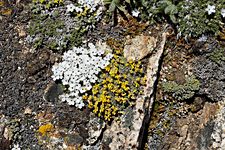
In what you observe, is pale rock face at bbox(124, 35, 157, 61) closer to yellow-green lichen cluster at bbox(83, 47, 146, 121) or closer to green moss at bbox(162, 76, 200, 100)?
yellow-green lichen cluster at bbox(83, 47, 146, 121)

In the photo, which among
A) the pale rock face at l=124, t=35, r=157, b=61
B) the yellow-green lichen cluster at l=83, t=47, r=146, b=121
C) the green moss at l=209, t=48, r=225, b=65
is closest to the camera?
the yellow-green lichen cluster at l=83, t=47, r=146, b=121

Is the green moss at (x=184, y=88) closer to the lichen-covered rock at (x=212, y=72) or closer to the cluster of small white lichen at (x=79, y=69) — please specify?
the lichen-covered rock at (x=212, y=72)

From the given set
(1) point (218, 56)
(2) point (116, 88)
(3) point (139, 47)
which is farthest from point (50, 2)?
(1) point (218, 56)

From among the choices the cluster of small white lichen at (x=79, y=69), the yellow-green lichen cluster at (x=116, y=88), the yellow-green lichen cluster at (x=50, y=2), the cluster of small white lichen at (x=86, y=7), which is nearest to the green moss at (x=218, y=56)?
the yellow-green lichen cluster at (x=116, y=88)

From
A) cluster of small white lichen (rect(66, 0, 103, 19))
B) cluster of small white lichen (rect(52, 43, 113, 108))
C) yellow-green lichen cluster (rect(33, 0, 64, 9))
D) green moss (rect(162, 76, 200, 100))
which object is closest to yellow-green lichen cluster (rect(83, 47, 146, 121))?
cluster of small white lichen (rect(52, 43, 113, 108))

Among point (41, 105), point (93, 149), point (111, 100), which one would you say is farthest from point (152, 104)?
point (41, 105)

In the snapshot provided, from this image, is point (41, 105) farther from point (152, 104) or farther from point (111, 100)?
point (152, 104)

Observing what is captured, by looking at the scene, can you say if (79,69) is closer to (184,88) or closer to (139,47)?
(139,47)
